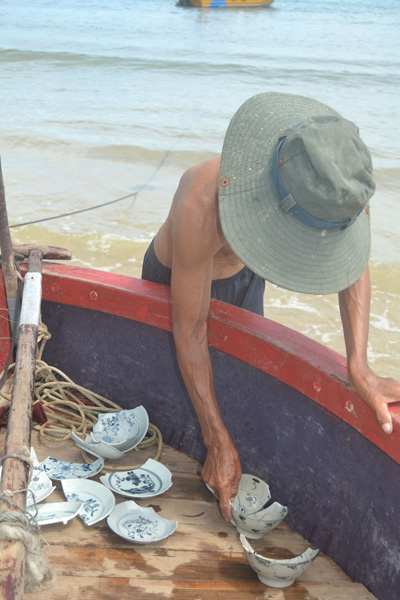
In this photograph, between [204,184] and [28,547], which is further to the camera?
[204,184]

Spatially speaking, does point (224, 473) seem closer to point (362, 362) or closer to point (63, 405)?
point (362, 362)

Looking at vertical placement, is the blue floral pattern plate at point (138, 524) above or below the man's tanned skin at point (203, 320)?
below

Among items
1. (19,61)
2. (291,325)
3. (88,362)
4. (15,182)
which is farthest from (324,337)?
(19,61)

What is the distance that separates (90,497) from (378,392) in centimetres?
109

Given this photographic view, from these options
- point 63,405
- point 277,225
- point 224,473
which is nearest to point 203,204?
point 277,225

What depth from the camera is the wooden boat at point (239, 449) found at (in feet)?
6.17

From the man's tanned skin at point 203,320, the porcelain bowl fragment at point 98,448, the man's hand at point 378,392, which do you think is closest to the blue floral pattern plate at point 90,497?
the porcelain bowl fragment at point 98,448

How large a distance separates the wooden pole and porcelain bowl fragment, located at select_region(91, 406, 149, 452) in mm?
512

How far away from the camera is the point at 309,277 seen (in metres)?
1.47

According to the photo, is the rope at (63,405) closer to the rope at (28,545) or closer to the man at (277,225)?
the man at (277,225)

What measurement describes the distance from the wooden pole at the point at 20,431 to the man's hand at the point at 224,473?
62 centimetres

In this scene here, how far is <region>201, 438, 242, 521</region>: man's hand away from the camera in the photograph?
6.47ft

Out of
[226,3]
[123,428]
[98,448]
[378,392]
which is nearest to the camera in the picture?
[378,392]

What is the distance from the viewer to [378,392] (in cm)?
179
